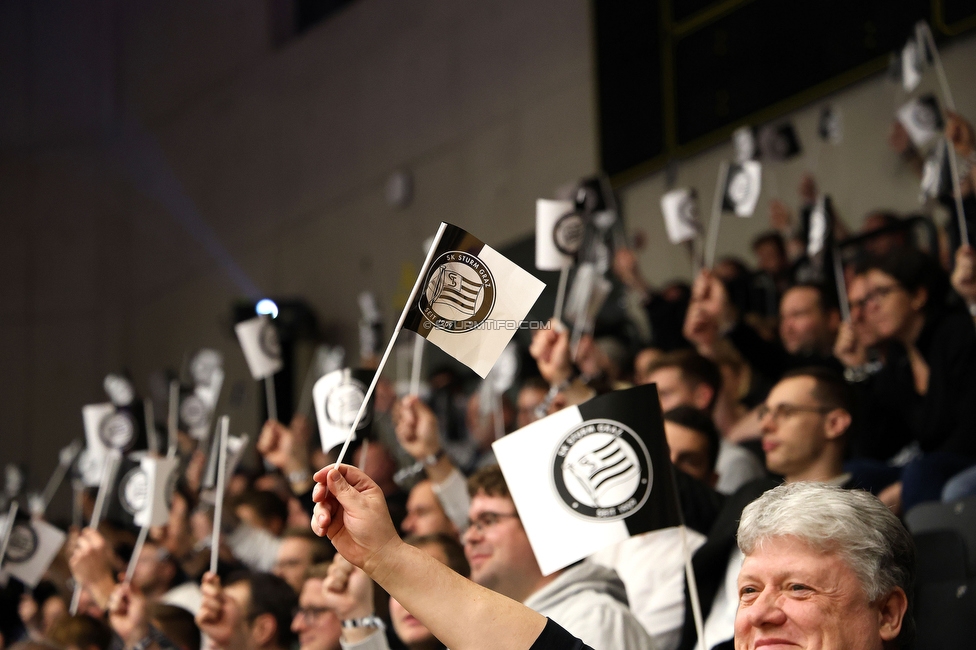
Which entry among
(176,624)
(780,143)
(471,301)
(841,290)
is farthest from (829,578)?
(780,143)

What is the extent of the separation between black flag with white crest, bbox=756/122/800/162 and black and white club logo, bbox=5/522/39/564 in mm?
3336

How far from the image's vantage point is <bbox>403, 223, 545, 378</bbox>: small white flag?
6.08 feet

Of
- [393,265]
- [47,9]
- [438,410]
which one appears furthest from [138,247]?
[438,410]

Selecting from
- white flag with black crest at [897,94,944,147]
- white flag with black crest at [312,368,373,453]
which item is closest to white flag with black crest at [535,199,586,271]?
white flag with black crest at [312,368,373,453]

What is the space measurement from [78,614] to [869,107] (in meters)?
4.06

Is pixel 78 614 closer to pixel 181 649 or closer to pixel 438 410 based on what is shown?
pixel 181 649

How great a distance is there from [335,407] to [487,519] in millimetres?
498

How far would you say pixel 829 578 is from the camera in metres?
1.45

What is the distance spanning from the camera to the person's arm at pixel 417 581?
1.48 m

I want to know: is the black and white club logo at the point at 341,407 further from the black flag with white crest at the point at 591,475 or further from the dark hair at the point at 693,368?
the dark hair at the point at 693,368

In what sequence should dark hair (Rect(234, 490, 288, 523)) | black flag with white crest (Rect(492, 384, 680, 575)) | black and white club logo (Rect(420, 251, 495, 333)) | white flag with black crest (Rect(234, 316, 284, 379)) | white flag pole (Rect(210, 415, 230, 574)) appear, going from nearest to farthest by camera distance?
black and white club logo (Rect(420, 251, 495, 333)) < black flag with white crest (Rect(492, 384, 680, 575)) < white flag pole (Rect(210, 415, 230, 574)) < white flag with black crest (Rect(234, 316, 284, 379)) < dark hair (Rect(234, 490, 288, 523))

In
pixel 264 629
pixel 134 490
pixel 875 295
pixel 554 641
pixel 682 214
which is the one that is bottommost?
pixel 264 629

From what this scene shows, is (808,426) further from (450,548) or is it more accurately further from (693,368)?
(450,548)

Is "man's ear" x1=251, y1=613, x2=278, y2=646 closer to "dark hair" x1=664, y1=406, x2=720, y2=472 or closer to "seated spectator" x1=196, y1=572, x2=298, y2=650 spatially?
"seated spectator" x1=196, y1=572, x2=298, y2=650
